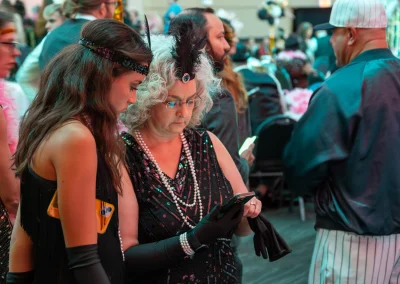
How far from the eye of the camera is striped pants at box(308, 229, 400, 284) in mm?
2434

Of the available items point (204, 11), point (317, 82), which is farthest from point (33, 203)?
point (317, 82)

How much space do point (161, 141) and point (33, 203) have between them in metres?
0.65

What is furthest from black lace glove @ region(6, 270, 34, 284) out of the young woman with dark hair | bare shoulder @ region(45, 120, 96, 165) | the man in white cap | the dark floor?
the dark floor

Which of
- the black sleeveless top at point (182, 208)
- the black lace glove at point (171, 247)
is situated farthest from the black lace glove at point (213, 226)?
the black sleeveless top at point (182, 208)

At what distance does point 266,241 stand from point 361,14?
1.15m

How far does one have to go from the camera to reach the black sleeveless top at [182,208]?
1885 mm

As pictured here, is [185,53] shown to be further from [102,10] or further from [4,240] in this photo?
[102,10]

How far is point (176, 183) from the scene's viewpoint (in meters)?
1.95

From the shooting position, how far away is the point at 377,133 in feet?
7.74

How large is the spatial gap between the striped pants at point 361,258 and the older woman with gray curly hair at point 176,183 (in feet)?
2.15

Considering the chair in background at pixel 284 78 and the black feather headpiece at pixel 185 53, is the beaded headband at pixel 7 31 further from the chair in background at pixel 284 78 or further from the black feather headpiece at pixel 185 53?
the chair in background at pixel 284 78

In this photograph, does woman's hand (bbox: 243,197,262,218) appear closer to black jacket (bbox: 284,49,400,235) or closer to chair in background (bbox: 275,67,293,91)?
black jacket (bbox: 284,49,400,235)

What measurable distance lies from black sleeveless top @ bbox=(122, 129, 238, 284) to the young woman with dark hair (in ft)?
0.99

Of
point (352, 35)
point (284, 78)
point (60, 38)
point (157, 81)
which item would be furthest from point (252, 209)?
point (284, 78)
